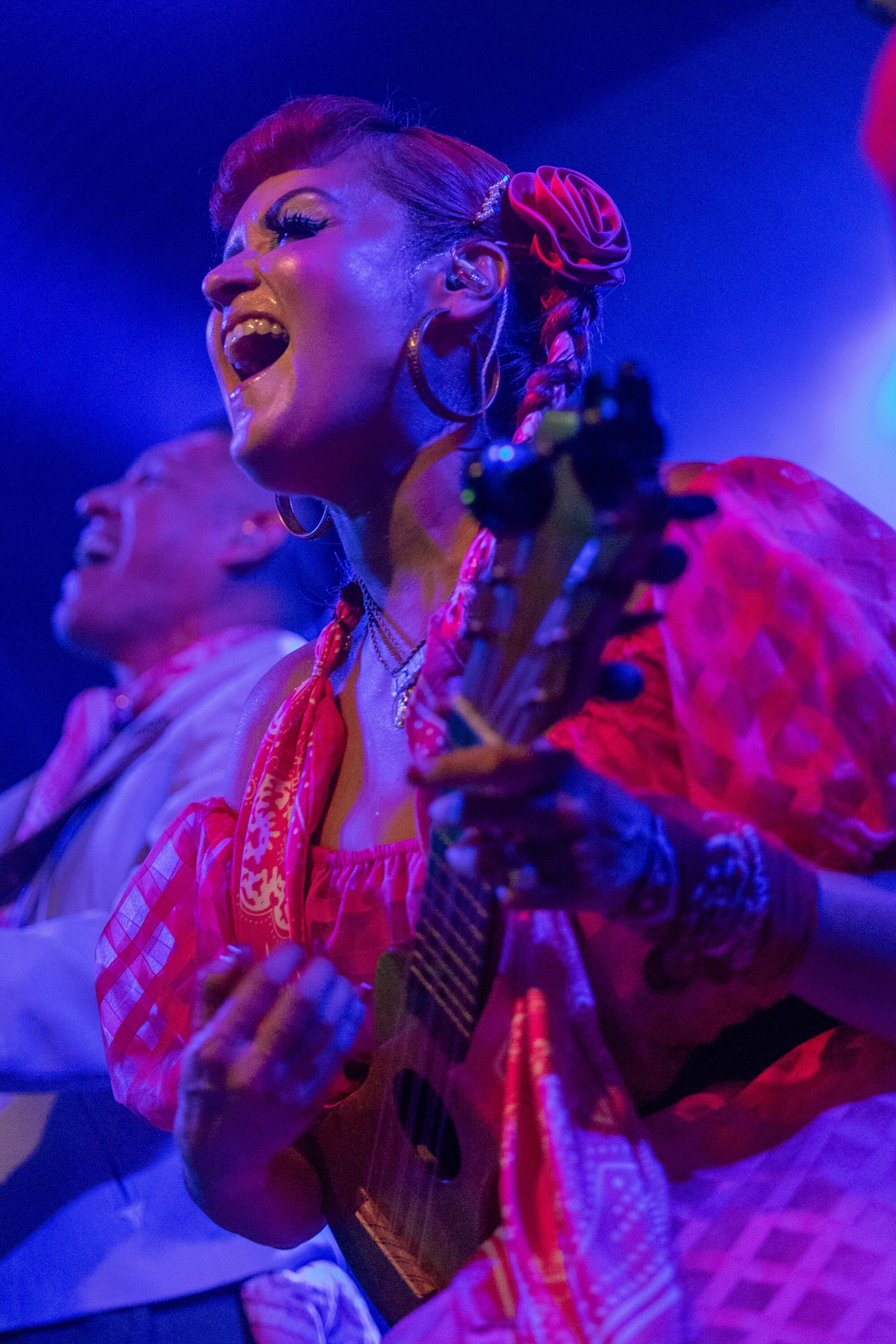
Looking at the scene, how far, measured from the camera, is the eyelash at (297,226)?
118 cm

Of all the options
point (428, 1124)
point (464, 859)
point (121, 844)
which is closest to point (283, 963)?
point (428, 1124)

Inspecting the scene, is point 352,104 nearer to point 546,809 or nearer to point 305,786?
point 305,786

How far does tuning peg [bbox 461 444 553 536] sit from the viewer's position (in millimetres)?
625

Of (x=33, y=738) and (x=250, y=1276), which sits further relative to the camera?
(x=33, y=738)

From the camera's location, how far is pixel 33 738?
2695 mm

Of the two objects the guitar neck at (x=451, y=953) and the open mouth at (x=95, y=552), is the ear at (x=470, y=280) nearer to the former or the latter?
the guitar neck at (x=451, y=953)

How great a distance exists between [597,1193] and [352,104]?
1.25 meters

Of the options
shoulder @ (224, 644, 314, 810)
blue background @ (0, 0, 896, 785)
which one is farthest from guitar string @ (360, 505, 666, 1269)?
blue background @ (0, 0, 896, 785)

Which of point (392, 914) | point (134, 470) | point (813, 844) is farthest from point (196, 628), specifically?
point (813, 844)

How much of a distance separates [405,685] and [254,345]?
0.43 metres

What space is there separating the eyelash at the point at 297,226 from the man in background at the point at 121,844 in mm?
531

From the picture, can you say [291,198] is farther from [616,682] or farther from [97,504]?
[97,504]

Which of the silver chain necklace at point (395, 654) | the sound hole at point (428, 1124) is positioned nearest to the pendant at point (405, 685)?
the silver chain necklace at point (395, 654)

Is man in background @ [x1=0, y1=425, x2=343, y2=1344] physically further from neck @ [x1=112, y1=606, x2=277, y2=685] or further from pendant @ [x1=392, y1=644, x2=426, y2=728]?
pendant @ [x1=392, y1=644, x2=426, y2=728]
